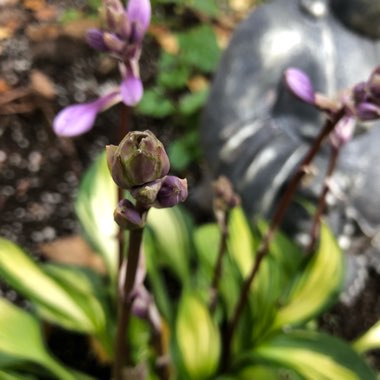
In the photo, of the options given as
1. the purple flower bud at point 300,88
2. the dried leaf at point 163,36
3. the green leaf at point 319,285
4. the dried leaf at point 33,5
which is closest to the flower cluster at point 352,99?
the purple flower bud at point 300,88

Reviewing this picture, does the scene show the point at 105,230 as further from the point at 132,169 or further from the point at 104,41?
the point at 132,169

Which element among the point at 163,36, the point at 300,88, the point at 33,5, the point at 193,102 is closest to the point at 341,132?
the point at 300,88

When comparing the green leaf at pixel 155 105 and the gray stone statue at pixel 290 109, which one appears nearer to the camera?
the gray stone statue at pixel 290 109

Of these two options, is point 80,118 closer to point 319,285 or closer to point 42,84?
point 319,285

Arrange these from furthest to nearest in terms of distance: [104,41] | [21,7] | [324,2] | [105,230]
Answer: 1. [21,7]
2. [324,2]
3. [105,230]
4. [104,41]

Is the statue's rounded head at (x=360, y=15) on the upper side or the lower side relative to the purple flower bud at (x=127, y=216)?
lower

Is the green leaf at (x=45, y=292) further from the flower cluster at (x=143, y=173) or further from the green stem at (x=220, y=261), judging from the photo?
the flower cluster at (x=143, y=173)

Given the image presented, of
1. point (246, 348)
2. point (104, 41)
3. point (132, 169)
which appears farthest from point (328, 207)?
point (132, 169)
